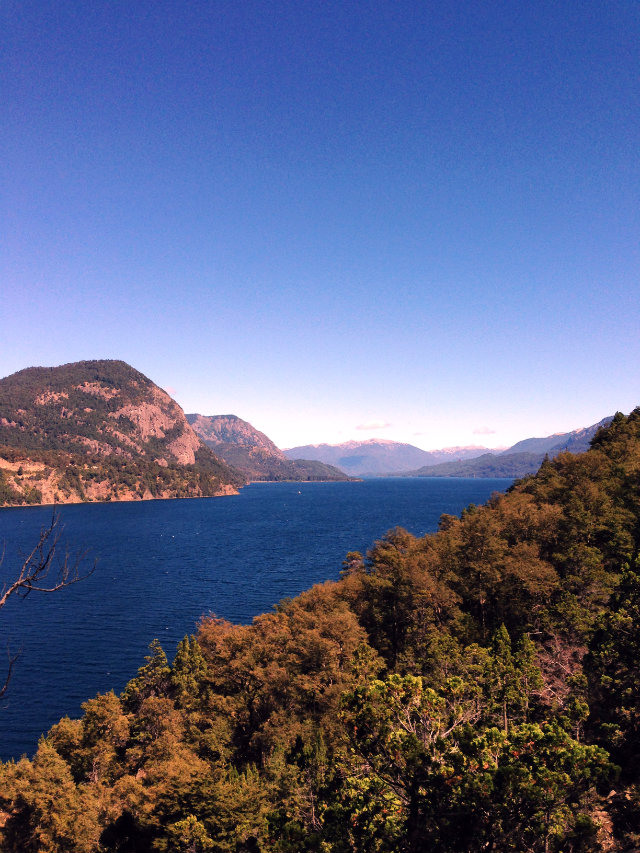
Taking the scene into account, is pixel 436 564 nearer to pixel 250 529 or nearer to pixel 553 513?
pixel 553 513

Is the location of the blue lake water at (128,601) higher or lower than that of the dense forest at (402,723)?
lower

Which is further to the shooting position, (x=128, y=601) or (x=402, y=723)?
(x=128, y=601)

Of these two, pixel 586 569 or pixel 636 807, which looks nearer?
pixel 636 807

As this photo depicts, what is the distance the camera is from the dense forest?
1642cm

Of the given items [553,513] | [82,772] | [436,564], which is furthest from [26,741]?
[553,513]

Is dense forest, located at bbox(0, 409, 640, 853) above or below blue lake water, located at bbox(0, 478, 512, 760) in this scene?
above

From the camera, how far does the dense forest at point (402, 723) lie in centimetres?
1642

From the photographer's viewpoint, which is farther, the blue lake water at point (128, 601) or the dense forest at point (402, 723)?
the blue lake water at point (128, 601)

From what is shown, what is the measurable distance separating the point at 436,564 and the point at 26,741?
48398mm

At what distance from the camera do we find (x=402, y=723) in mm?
17656

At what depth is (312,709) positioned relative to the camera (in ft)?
131

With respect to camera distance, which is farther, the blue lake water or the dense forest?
the blue lake water

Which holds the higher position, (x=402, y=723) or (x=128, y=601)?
(x=402, y=723)

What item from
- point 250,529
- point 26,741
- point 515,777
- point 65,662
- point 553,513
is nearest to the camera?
point 515,777
